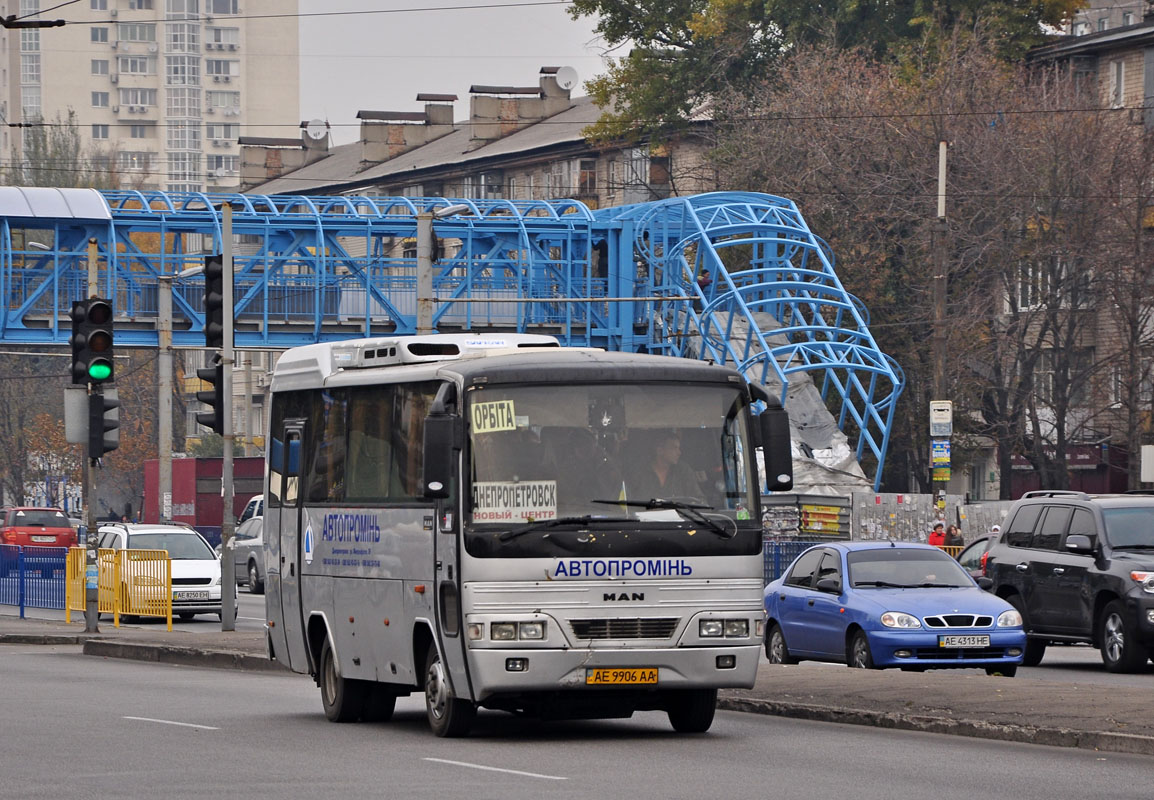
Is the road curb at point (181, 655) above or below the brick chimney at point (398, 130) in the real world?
below

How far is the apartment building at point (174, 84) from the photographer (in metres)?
168

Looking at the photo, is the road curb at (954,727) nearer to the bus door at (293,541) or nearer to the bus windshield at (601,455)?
the bus windshield at (601,455)

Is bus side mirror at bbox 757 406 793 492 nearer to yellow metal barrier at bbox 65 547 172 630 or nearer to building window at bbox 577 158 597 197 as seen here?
yellow metal barrier at bbox 65 547 172 630

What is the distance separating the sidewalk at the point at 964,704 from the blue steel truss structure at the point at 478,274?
32634mm

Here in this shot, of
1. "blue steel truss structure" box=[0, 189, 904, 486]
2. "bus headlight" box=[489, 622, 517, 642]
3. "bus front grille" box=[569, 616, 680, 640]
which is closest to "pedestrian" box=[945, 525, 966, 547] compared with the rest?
"blue steel truss structure" box=[0, 189, 904, 486]

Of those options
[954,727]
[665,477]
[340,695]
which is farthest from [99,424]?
[954,727]

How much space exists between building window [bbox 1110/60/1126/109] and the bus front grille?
49.7m

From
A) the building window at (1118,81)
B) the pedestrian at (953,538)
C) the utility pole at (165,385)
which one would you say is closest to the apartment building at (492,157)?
the building window at (1118,81)

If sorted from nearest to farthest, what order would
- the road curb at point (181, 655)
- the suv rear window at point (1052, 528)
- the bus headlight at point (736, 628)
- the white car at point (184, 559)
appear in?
the bus headlight at point (736, 628), the road curb at point (181, 655), the suv rear window at point (1052, 528), the white car at point (184, 559)

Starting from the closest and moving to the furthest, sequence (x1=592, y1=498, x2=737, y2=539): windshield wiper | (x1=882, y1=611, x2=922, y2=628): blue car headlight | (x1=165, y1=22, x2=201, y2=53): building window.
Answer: (x1=592, y1=498, x2=737, y2=539): windshield wiper < (x1=882, y1=611, x2=922, y2=628): blue car headlight < (x1=165, y1=22, x2=201, y2=53): building window

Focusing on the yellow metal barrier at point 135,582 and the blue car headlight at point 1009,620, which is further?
the yellow metal barrier at point 135,582

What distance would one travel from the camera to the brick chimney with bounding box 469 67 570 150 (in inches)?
3536

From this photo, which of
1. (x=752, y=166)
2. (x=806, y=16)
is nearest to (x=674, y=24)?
(x=806, y=16)

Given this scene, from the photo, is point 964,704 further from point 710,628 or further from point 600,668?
point 600,668
